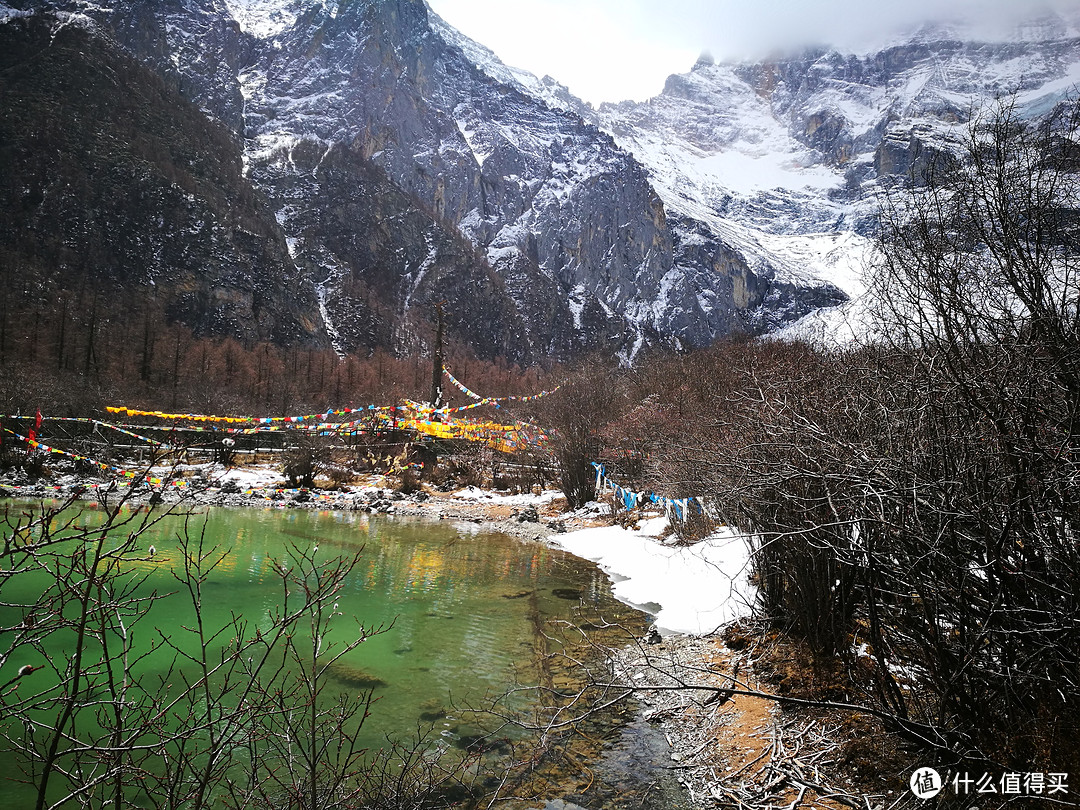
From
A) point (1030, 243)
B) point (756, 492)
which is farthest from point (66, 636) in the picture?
point (1030, 243)

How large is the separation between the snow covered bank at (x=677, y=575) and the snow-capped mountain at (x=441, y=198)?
71631 millimetres

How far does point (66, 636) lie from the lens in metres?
7.78

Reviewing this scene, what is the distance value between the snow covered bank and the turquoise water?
54 centimetres

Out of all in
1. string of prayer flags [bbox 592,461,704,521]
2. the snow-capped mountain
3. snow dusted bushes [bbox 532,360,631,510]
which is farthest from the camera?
the snow-capped mountain

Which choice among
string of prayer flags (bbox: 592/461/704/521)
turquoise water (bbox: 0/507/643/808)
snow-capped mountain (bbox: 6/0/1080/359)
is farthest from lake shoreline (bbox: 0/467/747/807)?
snow-capped mountain (bbox: 6/0/1080/359)

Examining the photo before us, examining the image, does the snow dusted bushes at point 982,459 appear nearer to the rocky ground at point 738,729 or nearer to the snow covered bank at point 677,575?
the rocky ground at point 738,729

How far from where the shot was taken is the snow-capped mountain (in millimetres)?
100062

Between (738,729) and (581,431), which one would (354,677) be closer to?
(738,729)

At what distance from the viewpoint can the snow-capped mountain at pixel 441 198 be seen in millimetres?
100062

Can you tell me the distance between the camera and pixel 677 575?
10328 millimetres

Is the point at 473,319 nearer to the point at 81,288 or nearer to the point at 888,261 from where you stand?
the point at 81,288

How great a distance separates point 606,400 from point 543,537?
20.3 ft

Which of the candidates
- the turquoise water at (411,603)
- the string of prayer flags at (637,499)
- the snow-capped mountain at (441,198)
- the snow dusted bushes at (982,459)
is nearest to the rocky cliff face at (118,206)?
the snow-capped mountain at (441,198)

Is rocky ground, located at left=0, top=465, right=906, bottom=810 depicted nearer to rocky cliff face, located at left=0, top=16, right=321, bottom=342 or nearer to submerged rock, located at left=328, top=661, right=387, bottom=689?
submerged rock, located at left=328, top=661, right=387, bottom=689
